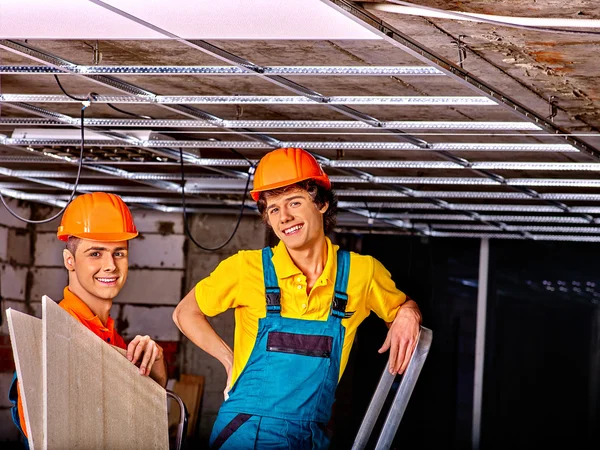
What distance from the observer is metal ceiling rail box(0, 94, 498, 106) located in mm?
4105

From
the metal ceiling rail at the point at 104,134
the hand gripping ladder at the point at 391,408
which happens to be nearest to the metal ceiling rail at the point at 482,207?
the metal ceiling rail at the point at 104,134

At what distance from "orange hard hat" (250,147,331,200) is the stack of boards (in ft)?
2.50

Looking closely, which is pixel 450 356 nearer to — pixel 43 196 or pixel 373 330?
pixel 373 330

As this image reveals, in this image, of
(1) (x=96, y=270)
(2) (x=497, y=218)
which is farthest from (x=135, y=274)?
(1) (x=96, y=270)

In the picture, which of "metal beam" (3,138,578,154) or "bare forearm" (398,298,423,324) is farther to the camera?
"metal beam" (3,138,578,154)

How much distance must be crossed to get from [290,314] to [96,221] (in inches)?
30.6

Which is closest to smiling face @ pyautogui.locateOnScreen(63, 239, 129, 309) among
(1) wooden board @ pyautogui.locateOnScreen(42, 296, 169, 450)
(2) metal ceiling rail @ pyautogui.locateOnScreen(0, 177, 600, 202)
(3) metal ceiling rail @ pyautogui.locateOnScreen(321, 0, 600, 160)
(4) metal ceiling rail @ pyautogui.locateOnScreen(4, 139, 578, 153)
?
(1) wooden board @ pyautogui.locateOnScreen(42, 296, 169, 450)

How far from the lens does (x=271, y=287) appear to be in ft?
10.2

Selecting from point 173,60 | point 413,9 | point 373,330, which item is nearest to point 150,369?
point 413,9

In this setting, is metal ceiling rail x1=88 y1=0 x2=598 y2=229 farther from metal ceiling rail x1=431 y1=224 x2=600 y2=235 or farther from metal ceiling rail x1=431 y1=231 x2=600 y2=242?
metal ceiling rail x1=431 y1=231 x2=600 y2=242

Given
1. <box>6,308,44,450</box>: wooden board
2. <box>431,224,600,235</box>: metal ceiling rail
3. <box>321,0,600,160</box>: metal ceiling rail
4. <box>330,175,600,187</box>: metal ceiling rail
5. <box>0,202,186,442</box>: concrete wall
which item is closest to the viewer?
<box>6,308,44,450</box>: wooden board

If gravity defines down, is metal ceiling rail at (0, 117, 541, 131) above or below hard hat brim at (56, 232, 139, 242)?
above

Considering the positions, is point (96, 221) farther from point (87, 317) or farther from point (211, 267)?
point (211, 267)

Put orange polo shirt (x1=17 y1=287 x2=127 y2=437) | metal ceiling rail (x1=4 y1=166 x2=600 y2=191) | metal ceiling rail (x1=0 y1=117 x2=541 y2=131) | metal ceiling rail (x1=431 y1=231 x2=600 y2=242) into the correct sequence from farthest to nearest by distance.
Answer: metal ceiling rail (x1=431 y1=231 x2=600 y2=242) → metal ceiling rail (x1=4 y1=166 x2=600 y2=191) → metal ceiling rail (x1=0 y1=117 x2=541 y2=131) → orange polo shirt (x1=17 y1=287 x2=127 y2=437)
